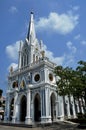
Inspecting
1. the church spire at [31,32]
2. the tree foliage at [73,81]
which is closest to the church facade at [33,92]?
the church spire at [31,32]

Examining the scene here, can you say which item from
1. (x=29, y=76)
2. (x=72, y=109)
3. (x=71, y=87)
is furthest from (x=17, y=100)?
(x=71, y=87)

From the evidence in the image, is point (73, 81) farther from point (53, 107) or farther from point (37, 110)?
point (37, 110)

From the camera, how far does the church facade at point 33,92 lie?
30.0m

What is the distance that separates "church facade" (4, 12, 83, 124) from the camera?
3003cm

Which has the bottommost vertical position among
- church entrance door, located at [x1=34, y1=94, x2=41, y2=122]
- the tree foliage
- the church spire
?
church entrance door, located at [x1=34, y1=94, x2=41, y2=122]

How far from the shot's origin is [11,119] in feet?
113

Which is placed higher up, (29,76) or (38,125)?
(29,76)

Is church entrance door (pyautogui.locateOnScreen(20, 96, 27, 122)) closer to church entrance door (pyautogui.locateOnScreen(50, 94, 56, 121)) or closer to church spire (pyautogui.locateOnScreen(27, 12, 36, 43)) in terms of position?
church entrance door (pyautogui.locateOnScreen(50, 94, 56, 121))

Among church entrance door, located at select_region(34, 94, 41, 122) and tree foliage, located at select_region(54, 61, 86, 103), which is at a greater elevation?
tree foliage, located at select_region(54, 61, 86, 103)

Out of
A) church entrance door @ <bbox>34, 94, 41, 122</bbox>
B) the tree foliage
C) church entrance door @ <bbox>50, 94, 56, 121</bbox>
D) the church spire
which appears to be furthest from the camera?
the church spire

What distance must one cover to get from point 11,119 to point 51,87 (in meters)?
11.6

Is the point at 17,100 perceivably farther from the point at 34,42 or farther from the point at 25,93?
the point at 34,42

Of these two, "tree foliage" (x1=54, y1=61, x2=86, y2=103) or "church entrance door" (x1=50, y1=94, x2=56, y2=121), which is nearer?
"tree foliage" (x1=54, y1=61, x2=86, y2=103)

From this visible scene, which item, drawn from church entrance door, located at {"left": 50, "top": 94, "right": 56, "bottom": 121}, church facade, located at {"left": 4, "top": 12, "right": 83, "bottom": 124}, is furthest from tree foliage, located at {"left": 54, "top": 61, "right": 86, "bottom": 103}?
church entrance door, located at {"left": 50, "top": 94, "right": 56, "bottom": 121}
